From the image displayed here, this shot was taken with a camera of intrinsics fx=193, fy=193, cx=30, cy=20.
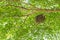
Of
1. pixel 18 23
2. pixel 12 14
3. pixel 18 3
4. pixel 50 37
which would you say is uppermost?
pixel 18 3

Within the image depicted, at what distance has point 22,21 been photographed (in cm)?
339

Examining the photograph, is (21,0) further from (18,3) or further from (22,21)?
(22,21)

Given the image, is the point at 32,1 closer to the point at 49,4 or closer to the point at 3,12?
the point at 49,4

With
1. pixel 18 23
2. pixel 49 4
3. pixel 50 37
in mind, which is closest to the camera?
pixel 50 37

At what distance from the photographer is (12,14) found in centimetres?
348

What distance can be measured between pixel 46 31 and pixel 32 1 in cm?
72

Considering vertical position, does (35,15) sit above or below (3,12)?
below

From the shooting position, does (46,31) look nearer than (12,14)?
Yes

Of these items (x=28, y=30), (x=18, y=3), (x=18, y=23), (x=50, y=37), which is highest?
(x=18, y=3)

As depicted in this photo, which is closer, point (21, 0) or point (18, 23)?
point (18, 23)

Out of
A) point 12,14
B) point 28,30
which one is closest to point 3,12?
point 12,14

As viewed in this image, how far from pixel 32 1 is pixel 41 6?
20 centimetres

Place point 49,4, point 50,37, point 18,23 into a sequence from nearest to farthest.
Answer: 1. point 50,37
2. point 18,23
3. point 49,4

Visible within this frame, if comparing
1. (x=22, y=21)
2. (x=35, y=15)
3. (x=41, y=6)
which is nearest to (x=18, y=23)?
(x=22, y=21)
